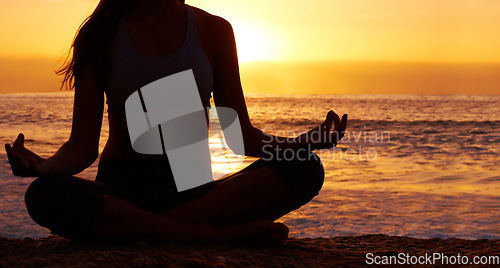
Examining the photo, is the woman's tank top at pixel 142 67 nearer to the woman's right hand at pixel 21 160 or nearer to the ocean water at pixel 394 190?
the woman's right hand at pixel 21 160

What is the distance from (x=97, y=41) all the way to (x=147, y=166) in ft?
2.09

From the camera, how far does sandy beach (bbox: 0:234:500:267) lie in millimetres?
2164

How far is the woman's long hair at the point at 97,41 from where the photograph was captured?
8.33ft

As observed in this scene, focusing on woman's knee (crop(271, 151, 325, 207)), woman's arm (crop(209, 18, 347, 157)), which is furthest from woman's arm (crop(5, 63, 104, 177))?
woman's knee (crop(271, 151, 325, 207))

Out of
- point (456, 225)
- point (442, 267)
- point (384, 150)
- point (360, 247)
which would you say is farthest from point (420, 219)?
point (384, 150)

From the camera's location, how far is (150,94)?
8.45 feet

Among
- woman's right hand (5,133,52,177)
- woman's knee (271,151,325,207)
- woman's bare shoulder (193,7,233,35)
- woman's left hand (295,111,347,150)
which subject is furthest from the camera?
woman's bare shoulder (193,7,233,35)

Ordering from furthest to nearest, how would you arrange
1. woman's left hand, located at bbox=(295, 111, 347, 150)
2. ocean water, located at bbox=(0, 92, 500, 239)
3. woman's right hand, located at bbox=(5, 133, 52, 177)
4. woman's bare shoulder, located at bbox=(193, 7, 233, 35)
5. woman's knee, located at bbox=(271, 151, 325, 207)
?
1. ocean water, located at bbox=(0, 92, 500, 239)
2. woman's bare shoulder, located at bbox=(193, 7, 233, 35)
3. woman's knee, located at bbox=(271, 151, 325, 207)
4. woman's left hand, located at bbox=(295, 111, 347, 150)
5. woman's right hand, located at bbox=(5, 133, 52, 177)

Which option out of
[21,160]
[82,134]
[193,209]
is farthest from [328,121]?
[21,160]

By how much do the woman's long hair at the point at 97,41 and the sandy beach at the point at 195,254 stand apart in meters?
0.79

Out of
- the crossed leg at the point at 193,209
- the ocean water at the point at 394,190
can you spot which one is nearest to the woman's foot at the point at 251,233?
the crossed leg at the point at 193,209

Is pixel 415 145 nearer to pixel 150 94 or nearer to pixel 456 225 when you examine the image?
pixel 456 225

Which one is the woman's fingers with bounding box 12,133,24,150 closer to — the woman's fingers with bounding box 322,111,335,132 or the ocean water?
the woman's fingers with bounding box 322,111,335,132

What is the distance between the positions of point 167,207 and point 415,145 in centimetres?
1150
